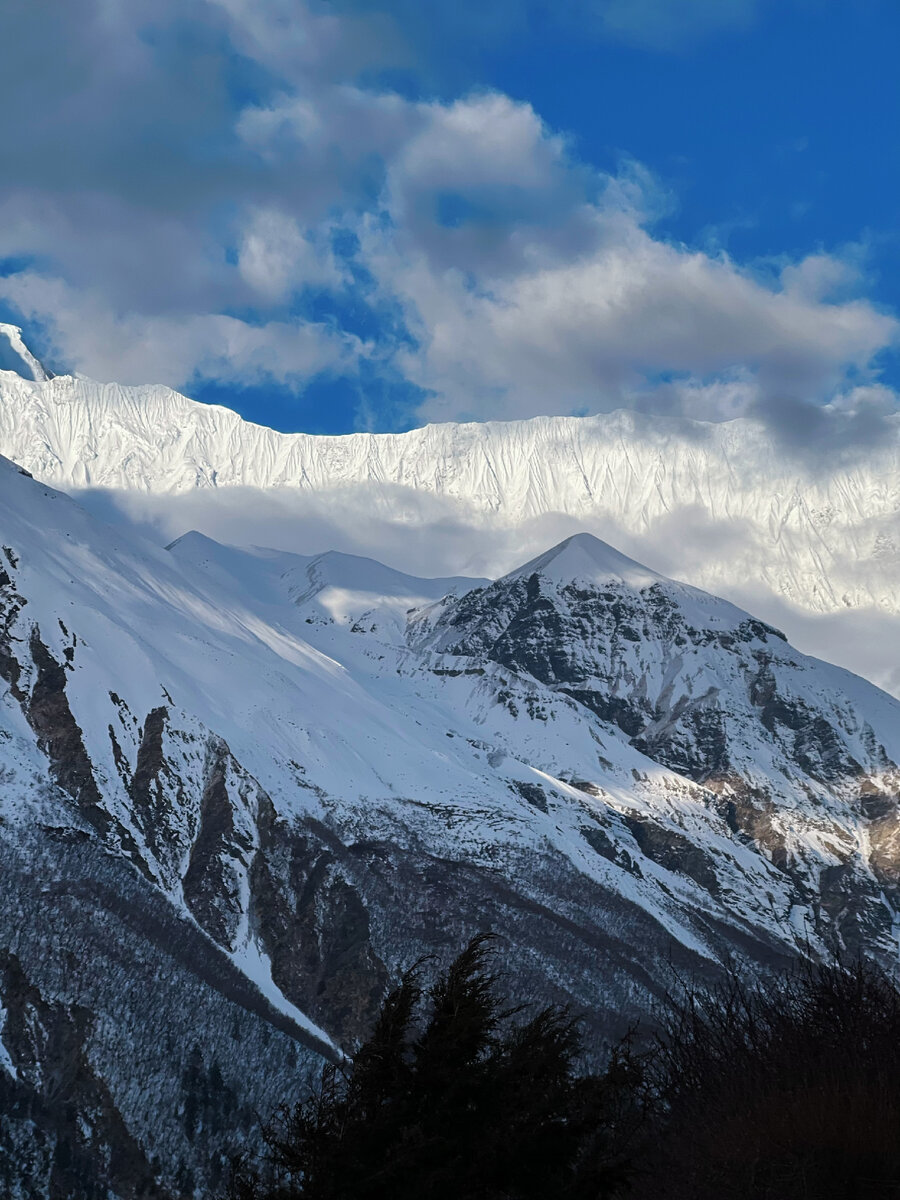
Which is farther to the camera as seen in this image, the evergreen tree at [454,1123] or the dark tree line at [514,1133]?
the dark tree line at [514,1133]

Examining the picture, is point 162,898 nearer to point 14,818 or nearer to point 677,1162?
point 14,818

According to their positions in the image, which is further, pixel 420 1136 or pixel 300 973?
pixel 300 973

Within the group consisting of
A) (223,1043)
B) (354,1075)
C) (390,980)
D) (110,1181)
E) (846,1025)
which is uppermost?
(846,1025)

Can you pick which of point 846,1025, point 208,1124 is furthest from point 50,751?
point 846,1025

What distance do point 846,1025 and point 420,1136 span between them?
2593 centimetres

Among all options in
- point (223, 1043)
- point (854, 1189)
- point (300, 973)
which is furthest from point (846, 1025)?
point (300, 973)

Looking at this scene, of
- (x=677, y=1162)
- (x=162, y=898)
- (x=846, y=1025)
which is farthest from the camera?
(x=162, y=898)

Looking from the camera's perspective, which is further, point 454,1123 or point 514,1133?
point 454,1123

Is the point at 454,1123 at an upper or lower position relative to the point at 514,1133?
lower

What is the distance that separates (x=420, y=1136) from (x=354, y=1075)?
2658 millimetres

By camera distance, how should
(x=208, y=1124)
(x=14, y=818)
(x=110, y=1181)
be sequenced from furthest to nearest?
(x=14, y=818)
(x=208, y=1124)
(x=110, y=1181)

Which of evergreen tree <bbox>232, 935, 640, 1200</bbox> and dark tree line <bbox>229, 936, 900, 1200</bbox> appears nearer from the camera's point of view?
evergreen tree <bbox>232, 935, 640, 1200</bbox>

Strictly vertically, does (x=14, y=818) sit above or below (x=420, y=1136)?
below

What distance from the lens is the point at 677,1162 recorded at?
110 ft
